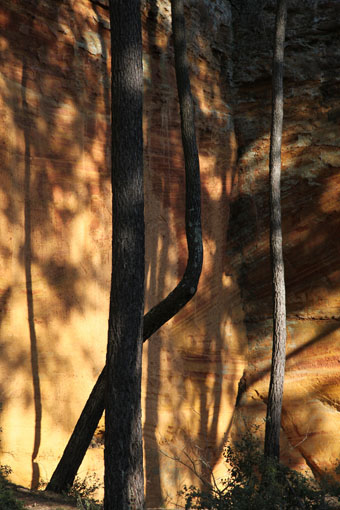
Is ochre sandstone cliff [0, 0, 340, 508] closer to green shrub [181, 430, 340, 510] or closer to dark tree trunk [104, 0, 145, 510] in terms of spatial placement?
dark tree trunk [104, 0, 145, 510]

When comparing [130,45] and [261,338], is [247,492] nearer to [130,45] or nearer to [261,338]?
Answer: [130,45]

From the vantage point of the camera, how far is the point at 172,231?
34.6 feet

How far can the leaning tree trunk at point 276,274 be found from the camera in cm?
840

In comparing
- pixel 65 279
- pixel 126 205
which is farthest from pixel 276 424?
pixel 126 205

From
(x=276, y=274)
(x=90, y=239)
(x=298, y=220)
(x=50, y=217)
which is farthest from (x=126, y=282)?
(x=298, y=220)

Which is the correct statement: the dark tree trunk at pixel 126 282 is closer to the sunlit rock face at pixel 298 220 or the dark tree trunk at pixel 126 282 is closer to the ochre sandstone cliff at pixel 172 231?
the ochre sandstone cliff at pixel 172 231

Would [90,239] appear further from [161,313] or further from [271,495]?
[271,495]

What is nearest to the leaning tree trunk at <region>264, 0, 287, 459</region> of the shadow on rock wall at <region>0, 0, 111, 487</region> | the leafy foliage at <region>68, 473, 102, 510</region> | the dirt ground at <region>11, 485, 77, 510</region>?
the leafy foliage at <region>68, 473, 102, 510</region>

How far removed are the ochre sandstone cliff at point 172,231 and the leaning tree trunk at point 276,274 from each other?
1.79 meters

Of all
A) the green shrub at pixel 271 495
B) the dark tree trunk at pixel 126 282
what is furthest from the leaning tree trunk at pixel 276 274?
the dark tree trunk at pixel 126 282

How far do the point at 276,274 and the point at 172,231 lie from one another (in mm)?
2483

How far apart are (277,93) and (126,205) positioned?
525 cm

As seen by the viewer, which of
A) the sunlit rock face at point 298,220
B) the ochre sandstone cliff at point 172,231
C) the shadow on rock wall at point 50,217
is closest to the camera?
the shadow on rock wall at point 50,217

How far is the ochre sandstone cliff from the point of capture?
8250 mm
